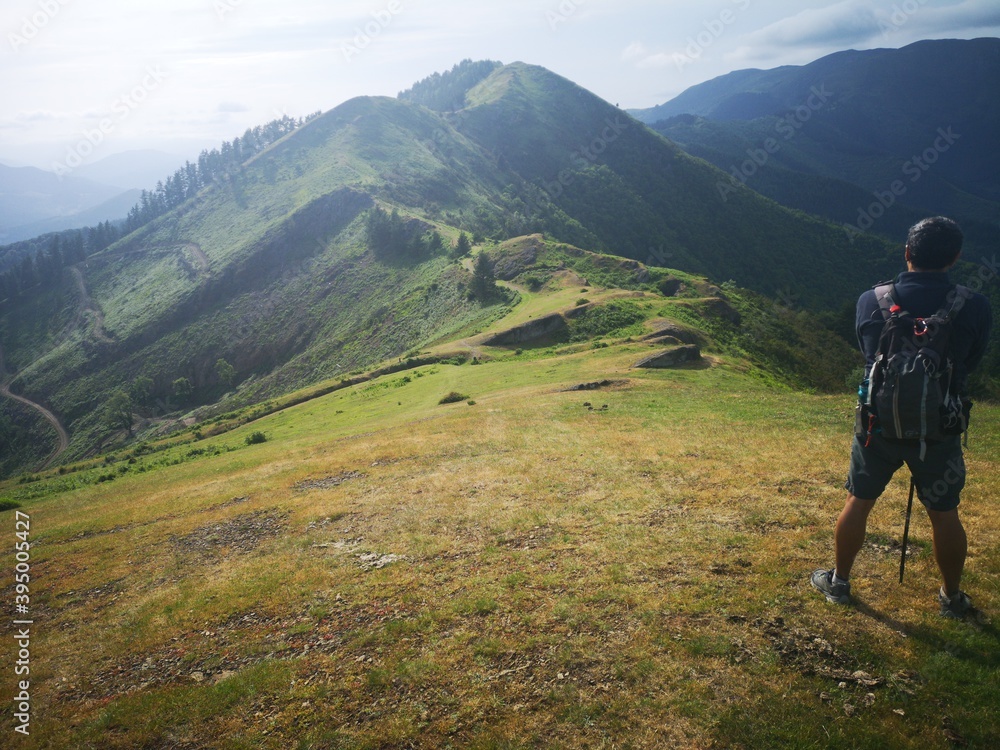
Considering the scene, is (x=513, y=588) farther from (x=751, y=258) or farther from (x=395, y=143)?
(x=395, y=143)

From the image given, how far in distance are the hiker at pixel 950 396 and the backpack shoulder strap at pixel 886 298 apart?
0.04 ft

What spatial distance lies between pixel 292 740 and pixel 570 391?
74.3 feet

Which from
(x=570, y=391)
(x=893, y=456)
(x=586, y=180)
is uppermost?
(x=586, y=180)

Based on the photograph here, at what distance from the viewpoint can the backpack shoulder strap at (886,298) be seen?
6000 millimetres

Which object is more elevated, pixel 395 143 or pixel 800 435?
pixel 395 143

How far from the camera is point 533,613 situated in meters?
7.58

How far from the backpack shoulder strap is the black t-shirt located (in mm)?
37

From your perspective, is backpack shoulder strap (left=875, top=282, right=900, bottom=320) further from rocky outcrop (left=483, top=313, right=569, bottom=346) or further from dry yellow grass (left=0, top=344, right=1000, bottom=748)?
rocky outcrop (left=483, top=313, right=569, bottom=346)

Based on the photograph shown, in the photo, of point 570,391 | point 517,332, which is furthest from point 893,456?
point 517,332

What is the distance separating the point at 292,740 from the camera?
6031 mm

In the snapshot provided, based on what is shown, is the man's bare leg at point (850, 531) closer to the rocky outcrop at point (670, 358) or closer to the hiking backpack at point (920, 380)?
the hiking backpack at point (920, 380)
